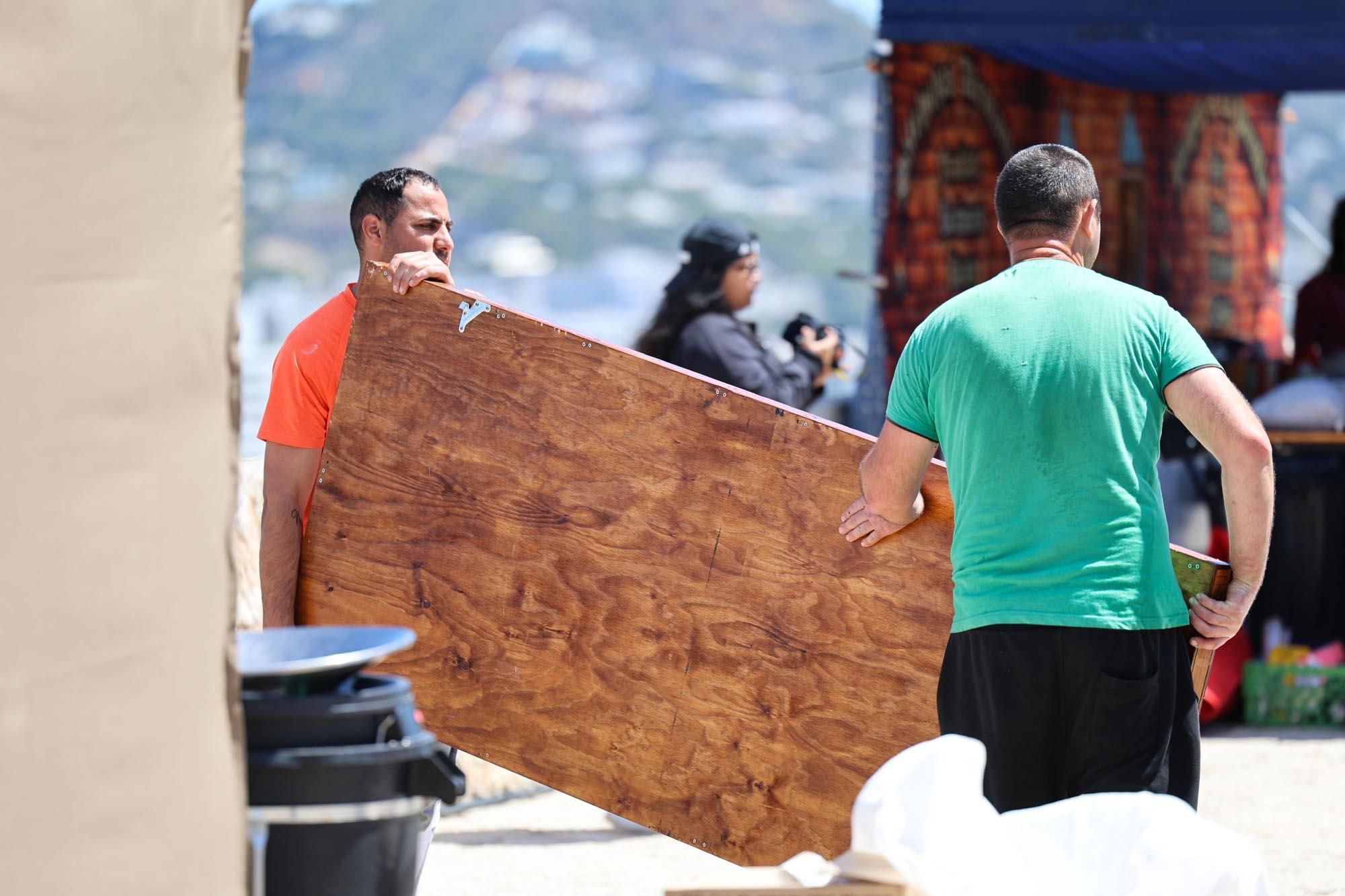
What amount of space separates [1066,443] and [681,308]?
3.05m

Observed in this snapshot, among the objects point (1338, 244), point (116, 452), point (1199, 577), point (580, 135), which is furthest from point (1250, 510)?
point (580, 135)

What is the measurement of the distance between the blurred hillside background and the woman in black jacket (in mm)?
84901

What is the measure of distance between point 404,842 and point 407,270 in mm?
1463

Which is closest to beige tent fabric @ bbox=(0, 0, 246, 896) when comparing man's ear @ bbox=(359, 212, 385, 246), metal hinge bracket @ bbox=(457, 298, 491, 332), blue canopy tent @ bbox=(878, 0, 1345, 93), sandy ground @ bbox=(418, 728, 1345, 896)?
metal hinge bracket @ bbox=(457, 298, 491, 332)

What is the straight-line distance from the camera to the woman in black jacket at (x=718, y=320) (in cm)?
555

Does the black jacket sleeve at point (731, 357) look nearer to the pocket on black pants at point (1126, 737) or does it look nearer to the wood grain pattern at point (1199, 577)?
the wood grain pattern at point (1199, 577)

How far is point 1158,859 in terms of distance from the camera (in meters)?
2.35

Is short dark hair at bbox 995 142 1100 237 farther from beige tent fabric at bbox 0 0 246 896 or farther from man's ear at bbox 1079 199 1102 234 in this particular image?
beige tent fabric at bbox 0 0 246 896

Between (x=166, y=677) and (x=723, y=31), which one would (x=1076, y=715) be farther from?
(x=723, y=31)

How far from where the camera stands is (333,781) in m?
2.09

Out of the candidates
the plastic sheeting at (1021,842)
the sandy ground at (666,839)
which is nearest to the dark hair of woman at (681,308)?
the sandy ground at (666,839)

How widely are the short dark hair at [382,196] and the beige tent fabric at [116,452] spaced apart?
4.80 feet

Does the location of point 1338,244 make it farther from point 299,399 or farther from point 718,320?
point 299,399

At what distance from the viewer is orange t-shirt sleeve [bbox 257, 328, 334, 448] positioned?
3.44 m
